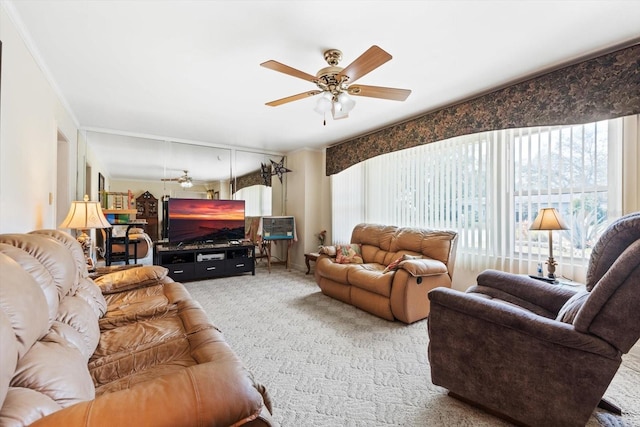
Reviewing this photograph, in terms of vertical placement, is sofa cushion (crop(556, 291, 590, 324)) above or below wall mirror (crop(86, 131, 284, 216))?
below

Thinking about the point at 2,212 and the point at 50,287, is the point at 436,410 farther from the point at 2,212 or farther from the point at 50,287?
the point at 2,212

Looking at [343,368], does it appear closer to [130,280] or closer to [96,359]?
[96,359]

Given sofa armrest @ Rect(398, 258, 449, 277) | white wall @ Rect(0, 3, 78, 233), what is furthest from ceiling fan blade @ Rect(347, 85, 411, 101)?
white wall @ Rect(0, 3, 78, 233)

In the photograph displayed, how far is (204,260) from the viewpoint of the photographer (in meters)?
4.74

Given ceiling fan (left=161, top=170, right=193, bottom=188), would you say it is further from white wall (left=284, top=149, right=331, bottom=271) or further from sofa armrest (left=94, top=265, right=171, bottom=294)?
sofa armrest (left=94, top=265, right=171, bottom=294)

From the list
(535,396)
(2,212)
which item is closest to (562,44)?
(535,396)

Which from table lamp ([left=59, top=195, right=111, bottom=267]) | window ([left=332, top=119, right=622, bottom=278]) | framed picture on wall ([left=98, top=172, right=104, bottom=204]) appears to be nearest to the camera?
window ([left=332, top=119, right=622, bottom=278])

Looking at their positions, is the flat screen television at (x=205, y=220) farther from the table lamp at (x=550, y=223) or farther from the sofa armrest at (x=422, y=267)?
the table lamp at (x=550, y=223)

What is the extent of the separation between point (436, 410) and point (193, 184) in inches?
189

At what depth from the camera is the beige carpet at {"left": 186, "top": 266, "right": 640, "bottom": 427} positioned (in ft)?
5.23

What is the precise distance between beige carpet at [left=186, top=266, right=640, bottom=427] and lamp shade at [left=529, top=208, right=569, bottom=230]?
1.09m

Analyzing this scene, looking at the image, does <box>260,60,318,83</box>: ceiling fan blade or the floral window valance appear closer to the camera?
<box>260,60,318,83</box>: ceiling fan blade

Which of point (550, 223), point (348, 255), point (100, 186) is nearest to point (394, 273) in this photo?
point (348, 255)

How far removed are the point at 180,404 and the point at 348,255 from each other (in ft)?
10.8
